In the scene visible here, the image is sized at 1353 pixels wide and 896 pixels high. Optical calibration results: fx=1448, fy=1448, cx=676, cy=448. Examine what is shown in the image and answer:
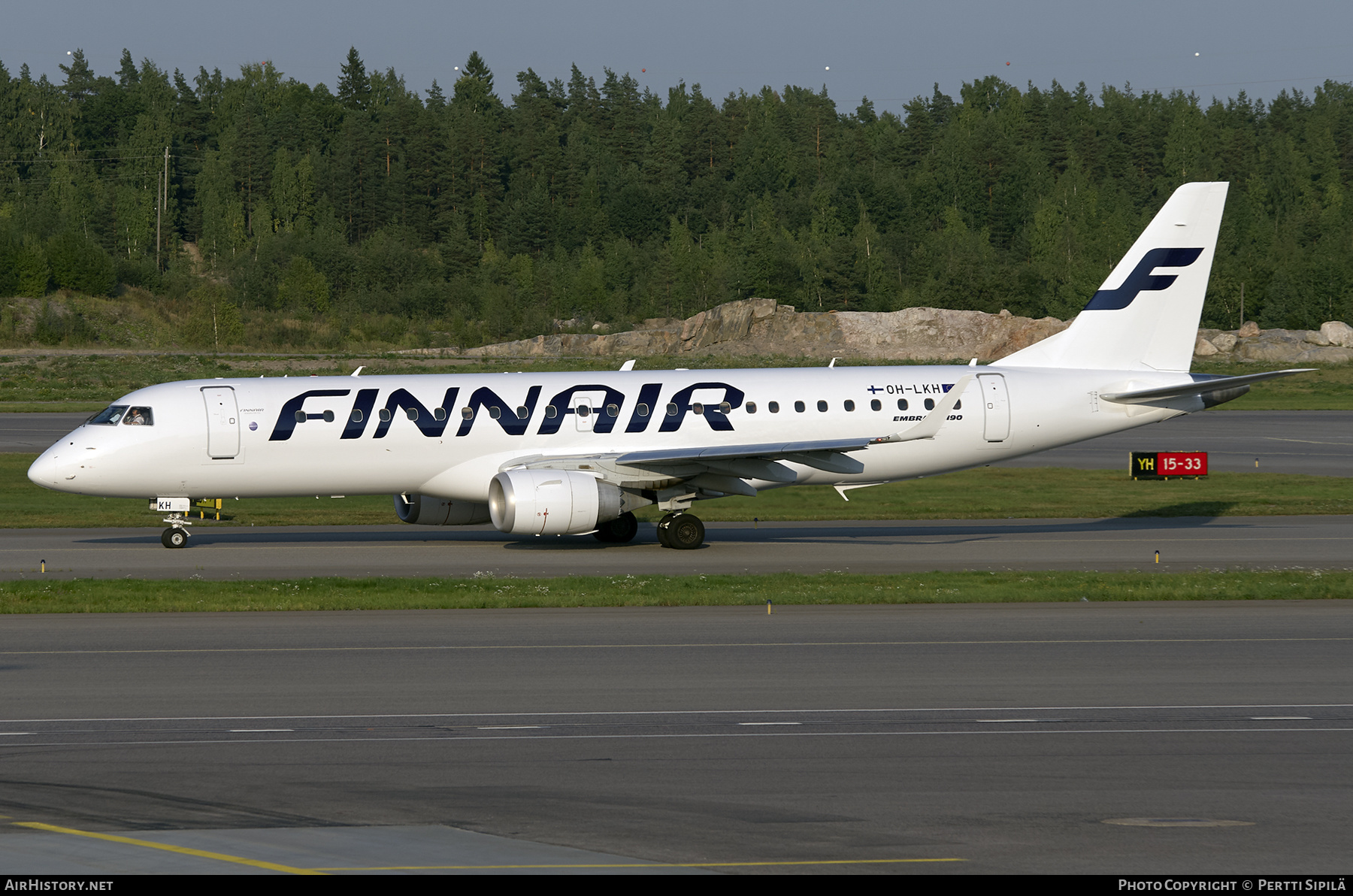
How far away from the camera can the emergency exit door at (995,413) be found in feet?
110

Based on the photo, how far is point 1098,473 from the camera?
46500mm

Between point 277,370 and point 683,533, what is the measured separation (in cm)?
7434

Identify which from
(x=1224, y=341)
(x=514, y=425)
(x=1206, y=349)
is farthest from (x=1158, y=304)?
(x=1224, y=341)

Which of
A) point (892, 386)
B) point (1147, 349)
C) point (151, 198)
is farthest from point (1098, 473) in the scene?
point (151, 198)

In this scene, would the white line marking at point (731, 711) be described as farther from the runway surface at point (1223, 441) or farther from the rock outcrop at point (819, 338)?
the rock outcrop at point (819, 338)

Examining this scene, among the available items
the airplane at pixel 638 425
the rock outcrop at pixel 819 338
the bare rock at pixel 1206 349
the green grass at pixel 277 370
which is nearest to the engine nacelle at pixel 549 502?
the airplane at pixel 638 425

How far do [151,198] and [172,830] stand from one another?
174m

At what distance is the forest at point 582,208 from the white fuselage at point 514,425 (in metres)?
96.2

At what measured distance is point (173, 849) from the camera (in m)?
9.64

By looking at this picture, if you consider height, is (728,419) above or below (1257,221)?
below

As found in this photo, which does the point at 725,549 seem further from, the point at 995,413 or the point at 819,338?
the point at 819,338

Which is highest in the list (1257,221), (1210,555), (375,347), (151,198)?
(151,198)

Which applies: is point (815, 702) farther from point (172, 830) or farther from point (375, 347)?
point (375, 347)

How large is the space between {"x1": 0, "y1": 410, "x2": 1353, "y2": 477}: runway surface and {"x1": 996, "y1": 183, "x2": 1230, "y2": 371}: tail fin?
8426mm
